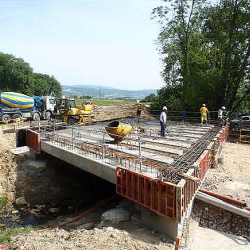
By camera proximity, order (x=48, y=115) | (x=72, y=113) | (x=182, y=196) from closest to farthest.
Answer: (x=182, y=196), (x=72, y=113), (x=48, y=115)

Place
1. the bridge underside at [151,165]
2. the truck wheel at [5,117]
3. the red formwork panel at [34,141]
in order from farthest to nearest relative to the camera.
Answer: the truck wheel at [5,117]
the red formwork panel at [34,141]
the bridge underside at [151,165]

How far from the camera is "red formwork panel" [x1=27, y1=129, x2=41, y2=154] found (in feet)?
44.4

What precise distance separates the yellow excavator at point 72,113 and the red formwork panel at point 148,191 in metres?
13.1

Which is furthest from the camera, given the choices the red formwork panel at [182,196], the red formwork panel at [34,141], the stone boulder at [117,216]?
the red formwork panel at [34,141]

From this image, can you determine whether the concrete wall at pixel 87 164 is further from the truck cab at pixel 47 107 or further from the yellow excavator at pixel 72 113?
the truck cab at pixel 47 107

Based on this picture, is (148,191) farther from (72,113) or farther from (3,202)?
(72,113)

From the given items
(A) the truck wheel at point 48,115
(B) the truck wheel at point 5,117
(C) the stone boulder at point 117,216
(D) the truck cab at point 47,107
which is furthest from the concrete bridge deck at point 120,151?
(D) the truck cab at point 47,107

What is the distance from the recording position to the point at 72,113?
2002cm

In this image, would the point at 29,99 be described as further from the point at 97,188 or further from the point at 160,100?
the point at 160,100

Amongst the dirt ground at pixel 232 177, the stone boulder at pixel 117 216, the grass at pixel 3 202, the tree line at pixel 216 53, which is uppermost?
the tree line at pixel 216 53

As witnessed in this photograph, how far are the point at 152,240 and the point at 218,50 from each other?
76.2 ft

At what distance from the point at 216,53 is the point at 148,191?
2293cm

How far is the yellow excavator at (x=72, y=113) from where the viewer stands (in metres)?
20.1

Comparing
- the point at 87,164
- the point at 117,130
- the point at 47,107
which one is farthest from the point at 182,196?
the point at 47,107
